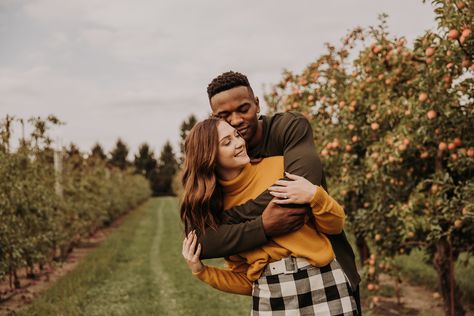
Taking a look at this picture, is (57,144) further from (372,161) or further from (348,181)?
(372,161)

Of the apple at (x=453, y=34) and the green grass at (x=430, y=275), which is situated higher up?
the apple at (x=453, y=34)

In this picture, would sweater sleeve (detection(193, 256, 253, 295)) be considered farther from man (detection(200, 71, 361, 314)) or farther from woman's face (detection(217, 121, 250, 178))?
woman's face (detection(217, 121, 250, 178))

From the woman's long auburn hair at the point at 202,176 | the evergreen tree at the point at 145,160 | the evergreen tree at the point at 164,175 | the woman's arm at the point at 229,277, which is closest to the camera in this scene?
the woman's long auburn hair at the point at 202,176

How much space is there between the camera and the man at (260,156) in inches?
81.4

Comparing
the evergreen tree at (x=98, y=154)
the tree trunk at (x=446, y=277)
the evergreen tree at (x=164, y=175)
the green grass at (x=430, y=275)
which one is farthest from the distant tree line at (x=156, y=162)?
the tree trunk at (x=446, y=277)

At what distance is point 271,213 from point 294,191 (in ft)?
0.41

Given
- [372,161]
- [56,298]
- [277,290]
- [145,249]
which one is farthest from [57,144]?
[277,290]

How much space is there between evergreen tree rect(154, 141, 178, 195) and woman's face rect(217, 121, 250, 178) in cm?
5764

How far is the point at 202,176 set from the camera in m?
2.14

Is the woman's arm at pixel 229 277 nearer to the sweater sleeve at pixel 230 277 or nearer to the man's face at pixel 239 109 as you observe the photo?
the sweater sleeve at pixel 230 277

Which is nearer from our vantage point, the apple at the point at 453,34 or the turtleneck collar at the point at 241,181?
the turtleneck collar at the point at 241,181

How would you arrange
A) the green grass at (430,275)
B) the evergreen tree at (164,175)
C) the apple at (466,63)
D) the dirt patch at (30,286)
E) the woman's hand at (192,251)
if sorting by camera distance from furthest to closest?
the evergreen tree at (164,175) → the dirt patch at (30,286) → the green grass at (430,275) → the apple at (466,63) → the woman's hand at (192,251)

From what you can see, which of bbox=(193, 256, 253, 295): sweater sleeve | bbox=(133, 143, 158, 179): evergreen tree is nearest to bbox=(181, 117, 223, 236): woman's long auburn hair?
bbox=(193, 256, 253, 295): sweater sleeve

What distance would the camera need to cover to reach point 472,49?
3.78 metres
